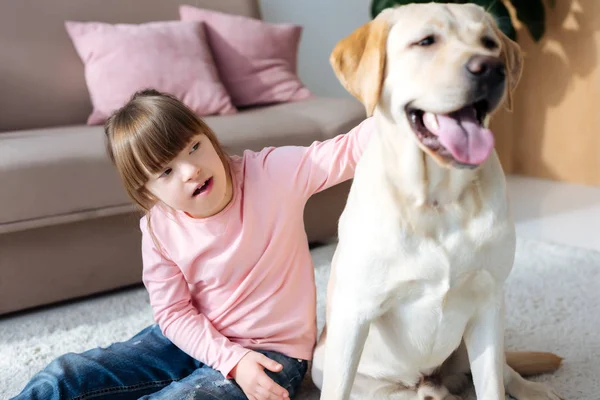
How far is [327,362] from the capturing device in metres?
0.98

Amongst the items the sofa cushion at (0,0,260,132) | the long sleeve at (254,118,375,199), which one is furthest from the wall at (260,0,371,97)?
the long sleeve at (254,118,375,199)

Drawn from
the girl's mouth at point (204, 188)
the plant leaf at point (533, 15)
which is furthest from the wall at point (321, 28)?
the girl's mouth at point (204, 188)

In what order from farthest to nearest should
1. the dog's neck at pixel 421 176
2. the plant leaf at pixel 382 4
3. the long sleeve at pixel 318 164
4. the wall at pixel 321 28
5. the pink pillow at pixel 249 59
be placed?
the wall at pixel 321 28, the plant leaf at pixel 382 4, the pink pillow at pixel 249 59, the long sleeve at pixel 318 164, the dog's neck at pixel 421 176

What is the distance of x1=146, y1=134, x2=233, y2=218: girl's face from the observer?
1075 millimetres

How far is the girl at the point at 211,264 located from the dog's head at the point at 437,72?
0.27m

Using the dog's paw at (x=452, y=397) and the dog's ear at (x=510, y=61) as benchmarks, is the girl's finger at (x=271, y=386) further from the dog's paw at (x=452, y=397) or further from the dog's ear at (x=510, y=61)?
the dog's ear at (x=510, y=61)

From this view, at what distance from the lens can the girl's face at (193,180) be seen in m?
1.08

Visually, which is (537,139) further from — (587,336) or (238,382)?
(238,382)

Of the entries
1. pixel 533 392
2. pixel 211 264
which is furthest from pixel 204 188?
pixel 533 392

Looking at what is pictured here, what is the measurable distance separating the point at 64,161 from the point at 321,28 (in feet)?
6.05

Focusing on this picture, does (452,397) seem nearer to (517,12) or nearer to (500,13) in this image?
(500,13)

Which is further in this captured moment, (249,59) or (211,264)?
(249,59)

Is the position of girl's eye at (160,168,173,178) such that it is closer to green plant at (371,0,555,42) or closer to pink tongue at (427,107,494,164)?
pink tongue at (427,107,494,164)

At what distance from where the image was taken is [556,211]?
2.47 metres
